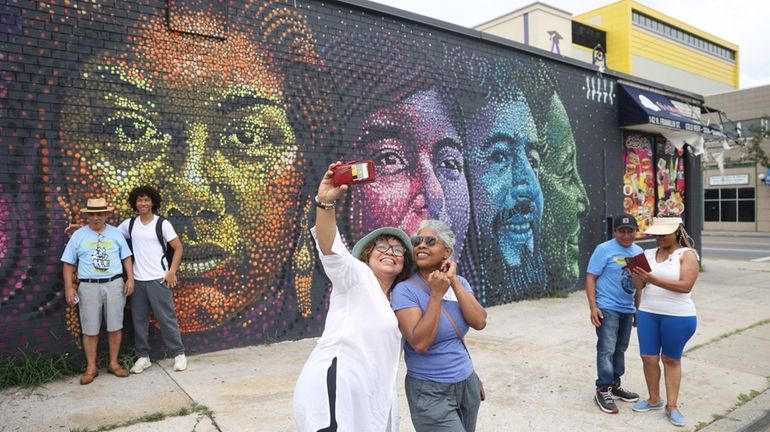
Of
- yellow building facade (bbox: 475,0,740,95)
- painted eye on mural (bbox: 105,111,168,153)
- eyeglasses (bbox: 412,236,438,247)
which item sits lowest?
eyeglasses (bbox: 412,236,438,247)

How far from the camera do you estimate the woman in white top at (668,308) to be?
408cm

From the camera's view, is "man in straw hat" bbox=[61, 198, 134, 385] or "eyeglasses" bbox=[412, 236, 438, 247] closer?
"eyeglasses" bbox=[412, 236, 438, 247]

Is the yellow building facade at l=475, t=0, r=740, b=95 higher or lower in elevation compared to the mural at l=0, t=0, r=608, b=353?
higher

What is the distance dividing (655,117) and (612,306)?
7.55 meters

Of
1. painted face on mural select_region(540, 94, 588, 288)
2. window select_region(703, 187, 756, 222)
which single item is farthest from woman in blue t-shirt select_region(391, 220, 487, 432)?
window select_region(703, 187, 756, 222)

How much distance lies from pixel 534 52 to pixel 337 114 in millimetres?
4487

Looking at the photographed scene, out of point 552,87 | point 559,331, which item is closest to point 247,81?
point 559,331

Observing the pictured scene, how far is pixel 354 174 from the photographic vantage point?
2.12 m

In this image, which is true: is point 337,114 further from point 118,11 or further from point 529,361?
point 529,361

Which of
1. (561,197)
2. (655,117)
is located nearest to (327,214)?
(561,197)

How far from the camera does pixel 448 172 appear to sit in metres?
8.08

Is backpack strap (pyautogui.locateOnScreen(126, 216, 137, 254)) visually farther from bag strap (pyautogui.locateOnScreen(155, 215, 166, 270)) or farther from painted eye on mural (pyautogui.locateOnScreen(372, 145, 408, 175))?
painted eye on mural (pyautogui.locateOnScreen(372, 145, 408, 175))

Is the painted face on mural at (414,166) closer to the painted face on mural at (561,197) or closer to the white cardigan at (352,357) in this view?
the painted face on mural at (561,197)

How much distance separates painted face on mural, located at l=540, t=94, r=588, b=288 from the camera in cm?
956
